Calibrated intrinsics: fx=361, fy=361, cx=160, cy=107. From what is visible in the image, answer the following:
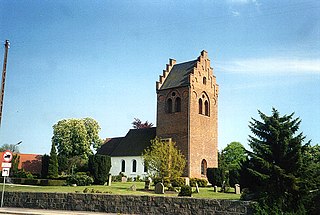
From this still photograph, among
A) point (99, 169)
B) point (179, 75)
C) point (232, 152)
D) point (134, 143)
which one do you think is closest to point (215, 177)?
point (99, 169)

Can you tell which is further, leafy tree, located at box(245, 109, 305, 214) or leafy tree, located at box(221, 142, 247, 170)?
leafy tree, located at box(221, 142, 247, 170)

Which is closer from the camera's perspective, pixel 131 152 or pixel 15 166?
pixel 131 152

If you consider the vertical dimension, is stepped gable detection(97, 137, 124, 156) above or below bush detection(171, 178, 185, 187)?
above

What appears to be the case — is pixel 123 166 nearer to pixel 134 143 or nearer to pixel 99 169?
pixel 134 143

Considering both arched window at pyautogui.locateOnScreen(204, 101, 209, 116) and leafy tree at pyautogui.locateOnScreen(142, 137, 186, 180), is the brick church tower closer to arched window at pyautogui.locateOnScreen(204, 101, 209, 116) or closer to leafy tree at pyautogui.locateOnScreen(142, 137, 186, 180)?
arched window at pyautogui.locateOnScreen(204, 101, 209, 116)

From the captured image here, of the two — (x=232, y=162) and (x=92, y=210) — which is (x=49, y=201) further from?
(x=232, y=162)

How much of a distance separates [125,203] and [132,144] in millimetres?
36045

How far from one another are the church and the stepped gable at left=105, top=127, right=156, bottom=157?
18cm

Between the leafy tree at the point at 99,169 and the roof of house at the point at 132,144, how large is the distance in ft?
46.2

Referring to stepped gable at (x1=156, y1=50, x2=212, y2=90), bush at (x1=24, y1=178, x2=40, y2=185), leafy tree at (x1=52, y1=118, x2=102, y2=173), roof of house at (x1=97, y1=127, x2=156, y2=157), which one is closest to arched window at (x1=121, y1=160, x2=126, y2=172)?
roof of house at (x1=97, y1=127, x2=156, y2=157)

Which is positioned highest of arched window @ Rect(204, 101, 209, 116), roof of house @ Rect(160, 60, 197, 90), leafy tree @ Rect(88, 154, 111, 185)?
roof of house @ Rect(160, 60, 197, 90)

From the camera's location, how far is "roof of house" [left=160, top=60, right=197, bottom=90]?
163 ft

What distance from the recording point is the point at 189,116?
156 ft

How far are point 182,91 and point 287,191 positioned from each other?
33.2 meters
